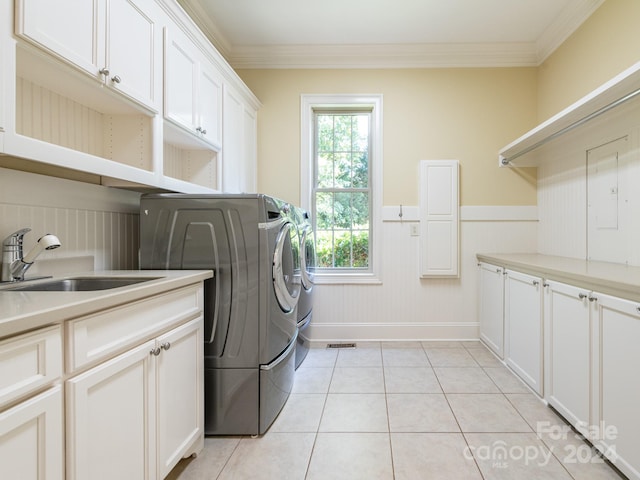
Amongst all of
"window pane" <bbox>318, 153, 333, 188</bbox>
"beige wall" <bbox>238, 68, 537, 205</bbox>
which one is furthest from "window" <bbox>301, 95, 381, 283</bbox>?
"beige wall" <bbox>238, 68, 537, 205</bbox>

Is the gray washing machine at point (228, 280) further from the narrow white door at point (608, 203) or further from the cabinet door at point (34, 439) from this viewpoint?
the narrow white door at point (608, 203)

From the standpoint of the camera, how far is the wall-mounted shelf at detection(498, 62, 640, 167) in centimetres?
164

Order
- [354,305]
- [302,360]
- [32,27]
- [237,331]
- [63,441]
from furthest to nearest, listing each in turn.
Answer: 1. [354,305]
2. [302,360]
3. [237,331]
4. [32,27]
5. [63,441]

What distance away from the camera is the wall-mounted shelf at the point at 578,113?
1.64 metres

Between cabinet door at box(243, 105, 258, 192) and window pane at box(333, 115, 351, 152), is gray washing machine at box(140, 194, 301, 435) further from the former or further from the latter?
window pane at box(333, 115, 351, 152)

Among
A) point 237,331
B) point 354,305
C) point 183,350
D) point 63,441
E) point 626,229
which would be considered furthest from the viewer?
point 354,305

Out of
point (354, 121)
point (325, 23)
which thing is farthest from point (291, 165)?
point (325, 23)

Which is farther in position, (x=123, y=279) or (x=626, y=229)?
(x=626, y=229)

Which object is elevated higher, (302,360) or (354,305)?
(354,305)

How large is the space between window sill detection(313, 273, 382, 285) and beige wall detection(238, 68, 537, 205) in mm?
715

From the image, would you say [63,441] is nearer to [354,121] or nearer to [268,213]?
[268,213]

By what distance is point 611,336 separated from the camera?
1.43 m

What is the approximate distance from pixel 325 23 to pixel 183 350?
265 cm

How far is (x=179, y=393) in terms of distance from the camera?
1.36 m
